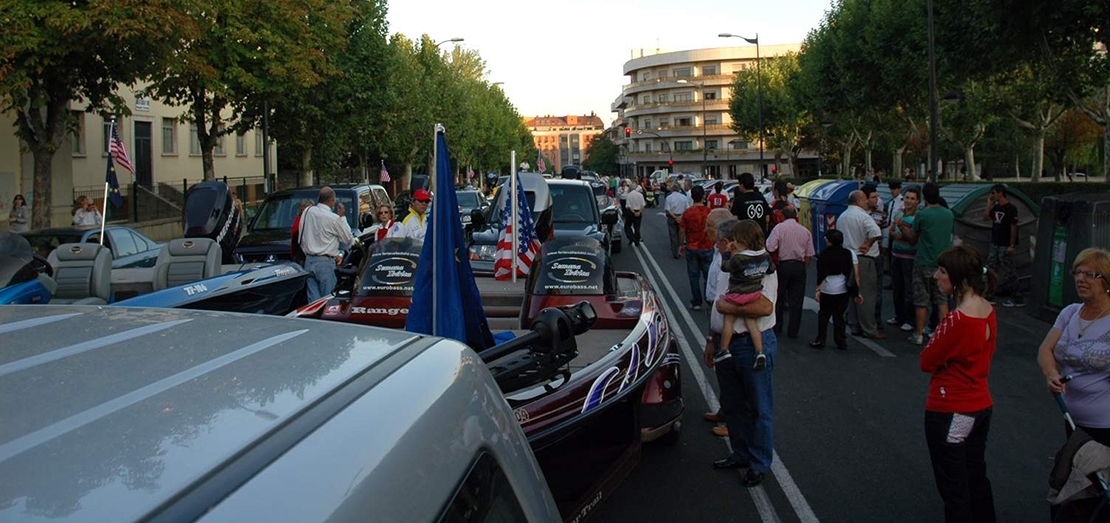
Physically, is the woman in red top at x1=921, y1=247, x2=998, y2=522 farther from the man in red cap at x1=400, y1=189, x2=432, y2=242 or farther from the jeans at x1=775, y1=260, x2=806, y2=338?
the man in red cap at x1=400, y1=189, x2=432, y2=242

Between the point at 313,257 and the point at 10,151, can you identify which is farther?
the point at 10,151

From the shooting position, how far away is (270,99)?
25000 millimetres

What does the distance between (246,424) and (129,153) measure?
3418cm

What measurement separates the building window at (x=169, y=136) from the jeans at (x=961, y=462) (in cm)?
3538

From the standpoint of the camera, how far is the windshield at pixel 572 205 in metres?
17.4

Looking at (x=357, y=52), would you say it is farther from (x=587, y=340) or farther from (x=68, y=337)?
(x=68, y=337)

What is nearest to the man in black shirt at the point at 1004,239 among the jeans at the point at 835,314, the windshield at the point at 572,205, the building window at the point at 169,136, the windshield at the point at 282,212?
the jeans at the point at 835,314

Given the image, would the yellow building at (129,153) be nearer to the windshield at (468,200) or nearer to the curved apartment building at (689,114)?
the windshield at (468,200)

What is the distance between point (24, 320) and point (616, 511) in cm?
452

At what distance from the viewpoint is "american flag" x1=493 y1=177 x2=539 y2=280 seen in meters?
11.1

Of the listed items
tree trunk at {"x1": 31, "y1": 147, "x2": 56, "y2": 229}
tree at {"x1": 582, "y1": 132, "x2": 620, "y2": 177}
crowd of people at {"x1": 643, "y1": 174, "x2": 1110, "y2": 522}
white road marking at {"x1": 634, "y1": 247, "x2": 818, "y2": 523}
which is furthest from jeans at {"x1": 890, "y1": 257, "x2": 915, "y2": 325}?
tree at {"x1": 582, "y1": 132, "x2": 620, "y2": 177}

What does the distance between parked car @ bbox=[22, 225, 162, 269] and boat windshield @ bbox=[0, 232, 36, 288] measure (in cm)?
354

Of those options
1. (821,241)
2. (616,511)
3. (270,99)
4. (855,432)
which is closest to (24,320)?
(616,511)

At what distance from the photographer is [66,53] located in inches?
631
